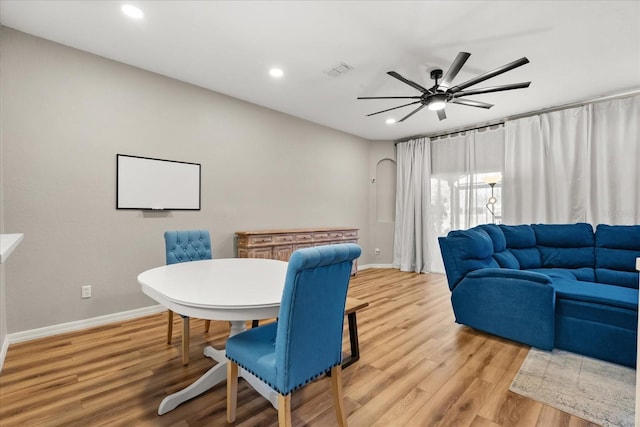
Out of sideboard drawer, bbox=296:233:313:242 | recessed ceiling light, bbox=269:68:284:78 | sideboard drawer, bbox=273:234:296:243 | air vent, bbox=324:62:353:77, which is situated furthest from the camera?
sideboard drawer, bbox=296:233:313:242

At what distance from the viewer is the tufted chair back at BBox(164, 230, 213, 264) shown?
2.63 metres

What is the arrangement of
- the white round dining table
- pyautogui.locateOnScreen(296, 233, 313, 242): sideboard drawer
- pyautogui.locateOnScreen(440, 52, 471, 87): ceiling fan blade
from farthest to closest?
pyautogui.locateOnScreen(296, 233, 313, 242): sideboard drawer < pyautogui.locateOnScreen(440, 52, 471, 87): ceiling fan blade < the white round dining table

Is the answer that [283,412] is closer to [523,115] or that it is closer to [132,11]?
[132,11]

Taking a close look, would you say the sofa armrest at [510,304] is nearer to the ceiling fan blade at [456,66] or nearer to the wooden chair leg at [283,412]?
the ceiling fan blade at [456,66]

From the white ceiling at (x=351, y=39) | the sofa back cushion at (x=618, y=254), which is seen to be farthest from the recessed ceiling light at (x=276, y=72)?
the sofa back cushion at (x=618, y=254)

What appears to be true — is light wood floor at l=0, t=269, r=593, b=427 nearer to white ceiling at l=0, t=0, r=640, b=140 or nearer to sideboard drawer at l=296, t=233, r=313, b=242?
sideboard drawer at l=296, t=233, r=313, b=242

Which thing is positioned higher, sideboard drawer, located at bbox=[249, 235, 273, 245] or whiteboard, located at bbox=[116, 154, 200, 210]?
whiteboard, located at bbox=[116, 154, 200, 210]

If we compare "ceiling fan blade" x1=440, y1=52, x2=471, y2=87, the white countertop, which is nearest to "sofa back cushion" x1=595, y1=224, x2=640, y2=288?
"ceiling fan blade" x1=440, y1=52, x2=471, y2=87

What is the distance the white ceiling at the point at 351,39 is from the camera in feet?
7.56

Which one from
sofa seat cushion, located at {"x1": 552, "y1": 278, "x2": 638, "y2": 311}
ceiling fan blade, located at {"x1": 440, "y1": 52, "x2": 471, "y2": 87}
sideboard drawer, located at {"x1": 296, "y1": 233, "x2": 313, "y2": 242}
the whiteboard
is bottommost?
sofa seat cushion, located at {"x1": 552, "y1": 278, "x2": 638, "y2": 311}

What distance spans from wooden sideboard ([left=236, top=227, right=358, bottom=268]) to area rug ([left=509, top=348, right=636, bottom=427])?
9.54 ft

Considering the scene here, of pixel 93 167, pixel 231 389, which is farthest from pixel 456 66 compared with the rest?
pixel 93 167

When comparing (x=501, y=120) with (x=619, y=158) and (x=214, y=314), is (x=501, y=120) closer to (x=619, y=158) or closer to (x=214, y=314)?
(x=619, y=158)

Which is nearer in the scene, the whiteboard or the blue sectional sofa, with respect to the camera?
the blue sectional sofa
